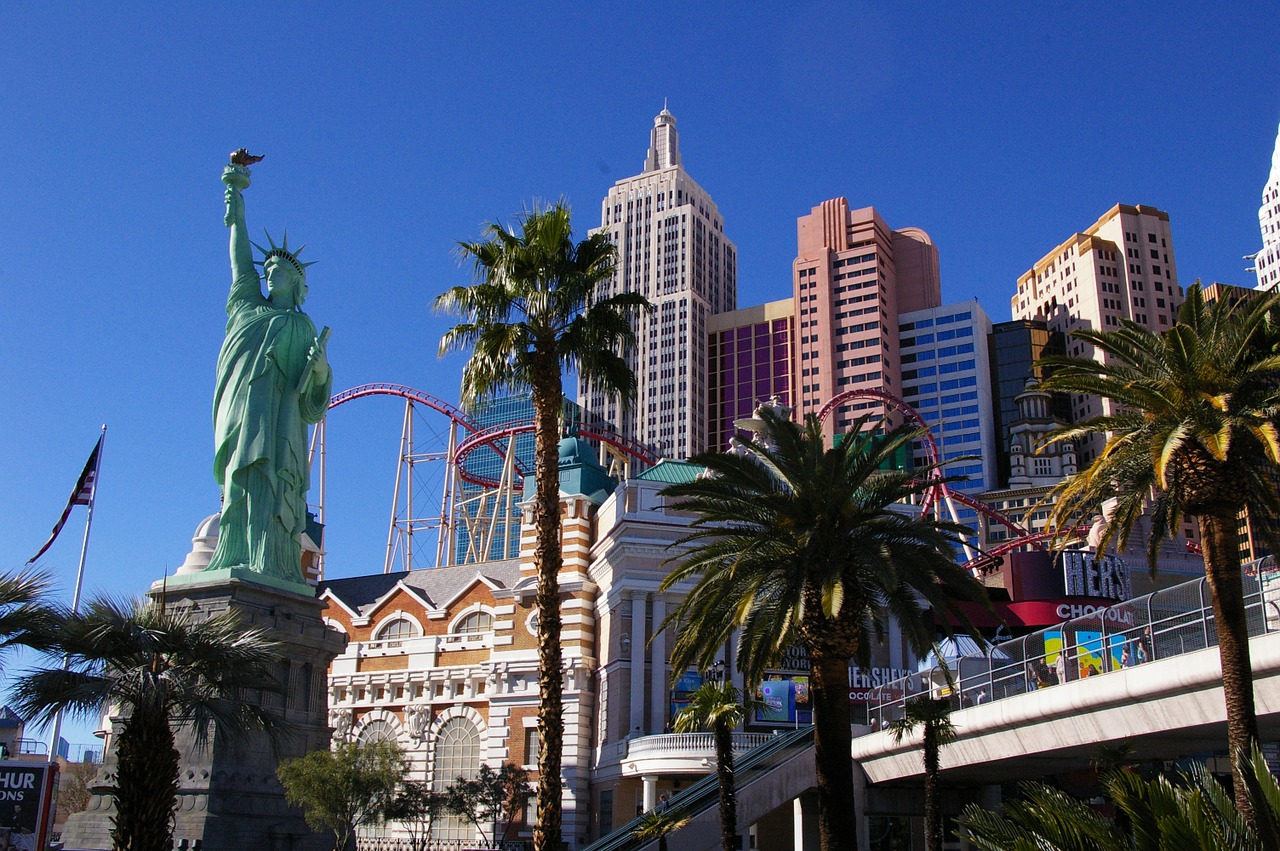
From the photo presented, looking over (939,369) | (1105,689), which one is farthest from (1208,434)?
(939,369)

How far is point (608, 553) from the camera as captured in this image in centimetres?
4222

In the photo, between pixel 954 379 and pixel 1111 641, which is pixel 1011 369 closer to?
pixel 954 379

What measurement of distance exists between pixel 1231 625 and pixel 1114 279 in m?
123

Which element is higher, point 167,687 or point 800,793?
point 167,687

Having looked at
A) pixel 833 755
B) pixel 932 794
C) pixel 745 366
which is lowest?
pixel 932 794

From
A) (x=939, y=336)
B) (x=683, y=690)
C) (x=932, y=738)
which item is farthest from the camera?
(x=939, y=336)

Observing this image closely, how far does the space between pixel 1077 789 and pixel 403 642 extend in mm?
25674

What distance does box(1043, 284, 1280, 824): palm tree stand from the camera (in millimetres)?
16625

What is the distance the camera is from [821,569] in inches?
832

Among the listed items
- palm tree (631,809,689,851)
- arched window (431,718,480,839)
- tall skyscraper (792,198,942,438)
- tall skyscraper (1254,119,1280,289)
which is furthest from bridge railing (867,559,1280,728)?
tall skyscraper (1254,119,1280,289)

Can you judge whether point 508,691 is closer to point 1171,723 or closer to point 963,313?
point 1171,723

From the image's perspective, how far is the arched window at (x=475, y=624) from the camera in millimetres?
46906

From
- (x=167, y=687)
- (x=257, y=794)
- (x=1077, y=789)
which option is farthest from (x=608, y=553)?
(x=167, y=687)

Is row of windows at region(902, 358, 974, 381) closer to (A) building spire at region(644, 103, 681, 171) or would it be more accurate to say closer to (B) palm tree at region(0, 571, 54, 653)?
(A) building spire at region(644, 103, 681, 171)
